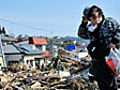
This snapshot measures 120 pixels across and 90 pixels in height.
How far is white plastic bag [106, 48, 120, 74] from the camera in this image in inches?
76.3

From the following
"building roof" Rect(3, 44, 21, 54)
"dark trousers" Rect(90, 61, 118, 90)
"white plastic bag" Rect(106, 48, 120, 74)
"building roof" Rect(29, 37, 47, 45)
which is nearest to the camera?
"white plastic bag" Rect(106, 48, 120, 74)

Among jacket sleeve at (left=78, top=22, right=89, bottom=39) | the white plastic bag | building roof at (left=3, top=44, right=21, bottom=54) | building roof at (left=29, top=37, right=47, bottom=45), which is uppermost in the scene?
jacket sleeve at (left=78, top=22, right=89, bottom=39)

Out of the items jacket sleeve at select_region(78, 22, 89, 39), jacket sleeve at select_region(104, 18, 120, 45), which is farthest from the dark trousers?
jacket sleeve at select_region(78, 22, 89, 39)

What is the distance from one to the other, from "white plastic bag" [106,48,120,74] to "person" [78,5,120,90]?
0.17 ft

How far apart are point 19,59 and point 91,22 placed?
23.0 m

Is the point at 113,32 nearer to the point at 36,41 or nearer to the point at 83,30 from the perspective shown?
the point at 83,30

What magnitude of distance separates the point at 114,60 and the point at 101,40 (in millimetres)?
253

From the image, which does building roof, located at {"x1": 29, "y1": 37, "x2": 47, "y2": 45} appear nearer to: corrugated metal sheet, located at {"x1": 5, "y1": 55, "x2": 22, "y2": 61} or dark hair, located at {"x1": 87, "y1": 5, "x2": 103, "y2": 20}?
corrugated metal sheet, located at {"x1": 5, "y1": 55, "x2": 22, "y2": 61}

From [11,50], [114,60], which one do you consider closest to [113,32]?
[114,60]

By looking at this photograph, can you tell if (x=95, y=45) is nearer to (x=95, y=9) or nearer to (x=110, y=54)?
(x=110, y=54)

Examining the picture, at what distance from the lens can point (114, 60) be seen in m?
1.94

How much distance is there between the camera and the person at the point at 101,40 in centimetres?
199

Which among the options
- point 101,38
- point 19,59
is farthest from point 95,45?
point 19,59

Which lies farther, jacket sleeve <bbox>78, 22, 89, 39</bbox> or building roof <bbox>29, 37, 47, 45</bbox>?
building roof <bbox>29, 37, 47, 45</bbox>
